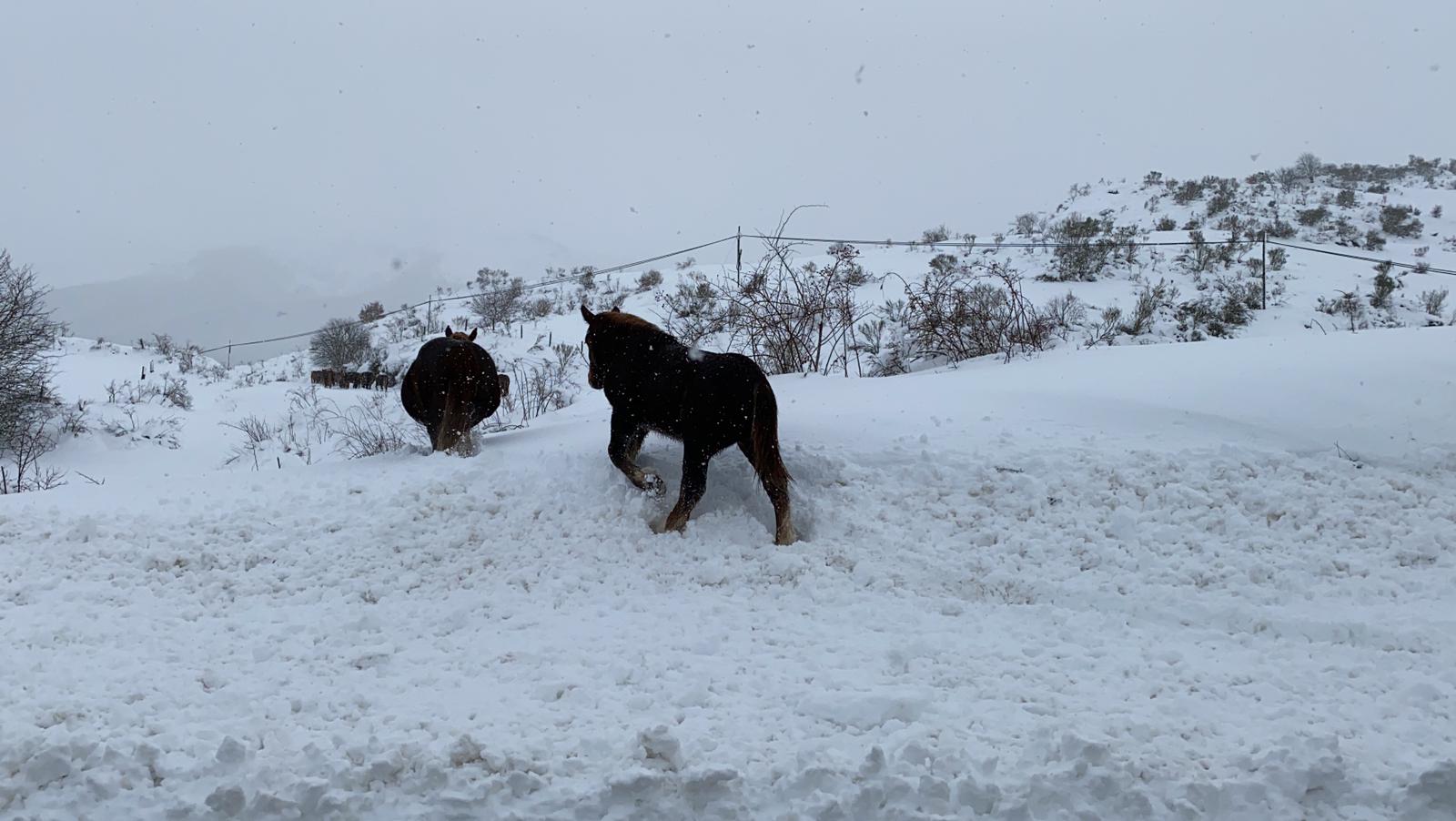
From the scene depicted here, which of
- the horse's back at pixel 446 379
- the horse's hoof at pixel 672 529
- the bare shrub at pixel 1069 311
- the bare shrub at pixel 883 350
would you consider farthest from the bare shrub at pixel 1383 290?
the horse's back at pixel 446 379

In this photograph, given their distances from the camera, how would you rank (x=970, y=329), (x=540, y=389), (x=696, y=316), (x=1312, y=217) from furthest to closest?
1. (x=1312, y=217)
2. (x=696, y=316)
3. (x=540, y=389)
4. (x=970, y=329)

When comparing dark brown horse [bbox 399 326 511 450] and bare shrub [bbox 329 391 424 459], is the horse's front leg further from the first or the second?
bare shrub [bbox 329 391 424 459]

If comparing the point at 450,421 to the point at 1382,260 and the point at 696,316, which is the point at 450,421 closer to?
the point at 696,316

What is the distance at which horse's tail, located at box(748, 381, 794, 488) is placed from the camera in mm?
4680

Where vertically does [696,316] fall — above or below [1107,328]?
above

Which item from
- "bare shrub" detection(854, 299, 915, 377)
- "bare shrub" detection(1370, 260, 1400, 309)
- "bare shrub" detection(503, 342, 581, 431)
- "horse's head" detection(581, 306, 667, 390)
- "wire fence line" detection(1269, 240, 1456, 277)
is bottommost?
"bare shrub" detection(503, 342, 581, 431)

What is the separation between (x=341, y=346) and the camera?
21234 millimetres

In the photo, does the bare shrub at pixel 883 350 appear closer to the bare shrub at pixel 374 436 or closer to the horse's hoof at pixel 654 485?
the horse's hoof at pixel 654 485

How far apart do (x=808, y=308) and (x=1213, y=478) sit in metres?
4.19

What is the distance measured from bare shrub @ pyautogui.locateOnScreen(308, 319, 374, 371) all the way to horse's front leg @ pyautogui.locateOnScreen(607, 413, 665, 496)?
55.7ft

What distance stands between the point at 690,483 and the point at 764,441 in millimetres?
483

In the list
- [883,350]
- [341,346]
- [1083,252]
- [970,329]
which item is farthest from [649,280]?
[970,329]

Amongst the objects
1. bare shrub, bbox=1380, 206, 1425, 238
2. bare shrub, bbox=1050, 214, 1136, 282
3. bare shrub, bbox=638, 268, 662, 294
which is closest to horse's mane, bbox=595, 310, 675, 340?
bare shrub, bbox=1050, 214, 1136, 282

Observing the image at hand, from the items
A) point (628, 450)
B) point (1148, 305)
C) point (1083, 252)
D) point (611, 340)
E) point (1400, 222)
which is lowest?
point (628, 450)
